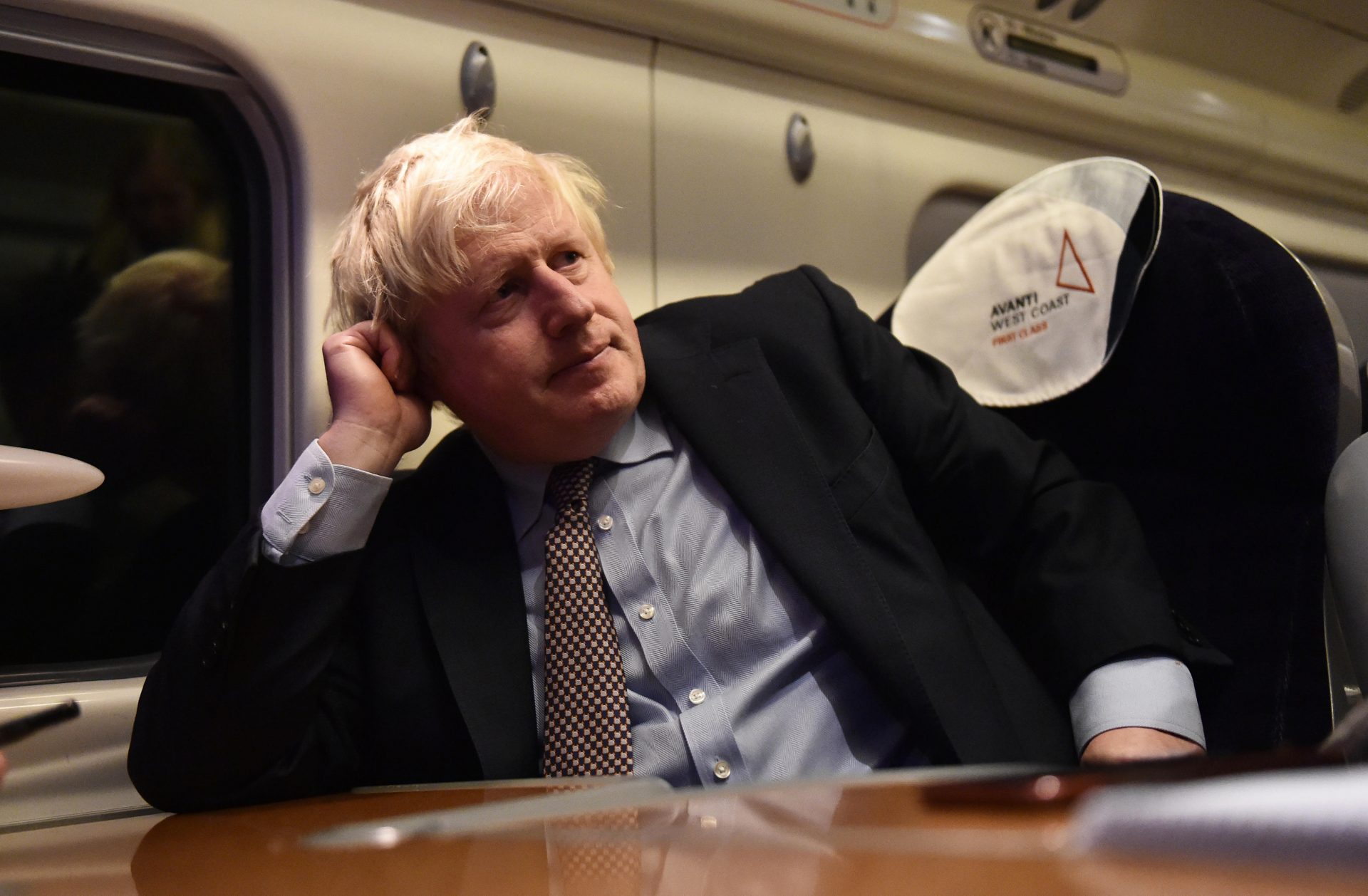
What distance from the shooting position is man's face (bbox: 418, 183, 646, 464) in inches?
60.6

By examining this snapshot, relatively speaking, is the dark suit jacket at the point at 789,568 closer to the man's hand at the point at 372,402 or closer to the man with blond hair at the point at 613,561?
the man with blond hair at the point at 613,561

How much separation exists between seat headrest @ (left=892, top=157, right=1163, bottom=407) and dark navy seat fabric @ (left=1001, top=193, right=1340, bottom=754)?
41 millimetres

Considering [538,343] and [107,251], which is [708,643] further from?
[107,251]

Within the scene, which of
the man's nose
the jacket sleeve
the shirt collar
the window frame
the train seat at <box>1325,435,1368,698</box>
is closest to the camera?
the train seat at <box>1325,435,1368,698</box>

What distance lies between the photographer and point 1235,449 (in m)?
1.47

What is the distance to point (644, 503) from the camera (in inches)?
63.5

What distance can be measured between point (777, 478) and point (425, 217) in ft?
2.14

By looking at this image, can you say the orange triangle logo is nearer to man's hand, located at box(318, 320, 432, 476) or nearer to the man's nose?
the man's nose

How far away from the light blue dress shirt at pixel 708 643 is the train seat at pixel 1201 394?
133 mm

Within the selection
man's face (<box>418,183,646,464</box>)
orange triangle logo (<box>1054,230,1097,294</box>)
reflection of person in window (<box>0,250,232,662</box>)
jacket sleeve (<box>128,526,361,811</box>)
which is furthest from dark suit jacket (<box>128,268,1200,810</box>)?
reflection of person in window (<box>0,250,232,662</box>)

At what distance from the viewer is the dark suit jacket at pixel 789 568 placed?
1.34 meters

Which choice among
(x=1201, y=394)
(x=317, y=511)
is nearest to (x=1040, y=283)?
(x=1201, y=394)

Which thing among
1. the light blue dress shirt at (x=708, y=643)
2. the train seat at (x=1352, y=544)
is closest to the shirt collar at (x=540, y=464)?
the light blue dress shirt at (x=708, y=643)

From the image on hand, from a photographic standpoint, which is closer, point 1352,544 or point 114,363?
point 1352,544
